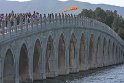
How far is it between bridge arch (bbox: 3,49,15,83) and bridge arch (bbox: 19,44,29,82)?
6.88 m

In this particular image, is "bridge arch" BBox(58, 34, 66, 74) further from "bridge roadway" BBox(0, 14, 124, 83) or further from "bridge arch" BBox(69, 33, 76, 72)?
"bridge arch" BBox(69, 33, 76, 72)

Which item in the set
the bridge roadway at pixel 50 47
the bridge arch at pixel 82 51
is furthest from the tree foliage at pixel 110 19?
the bridge arch at pixel 82 51

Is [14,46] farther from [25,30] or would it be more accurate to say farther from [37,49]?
[37,49]

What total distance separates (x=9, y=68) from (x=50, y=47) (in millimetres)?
19229

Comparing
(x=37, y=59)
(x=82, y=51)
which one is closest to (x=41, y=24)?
(x=37, y=59)

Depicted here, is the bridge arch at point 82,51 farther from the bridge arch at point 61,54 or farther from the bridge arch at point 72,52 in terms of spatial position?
the bridge arch at point 61,54

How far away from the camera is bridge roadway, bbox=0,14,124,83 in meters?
53.9

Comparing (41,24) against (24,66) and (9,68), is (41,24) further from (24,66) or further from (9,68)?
(9,68)

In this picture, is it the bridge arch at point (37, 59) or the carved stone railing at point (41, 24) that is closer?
the carved stone railing at point (41, 24)

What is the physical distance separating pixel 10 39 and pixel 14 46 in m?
2.59

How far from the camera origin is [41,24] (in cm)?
6625

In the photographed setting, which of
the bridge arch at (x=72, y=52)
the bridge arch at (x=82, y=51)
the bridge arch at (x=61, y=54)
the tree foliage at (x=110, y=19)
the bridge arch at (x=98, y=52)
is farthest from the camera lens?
the tree foliage at (x=110, y=19)

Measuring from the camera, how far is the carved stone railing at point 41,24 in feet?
168

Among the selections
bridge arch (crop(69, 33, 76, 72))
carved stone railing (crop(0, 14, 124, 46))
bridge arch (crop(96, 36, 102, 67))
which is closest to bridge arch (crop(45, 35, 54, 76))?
carved stone railing (crop(0, 14, 124, 46))
